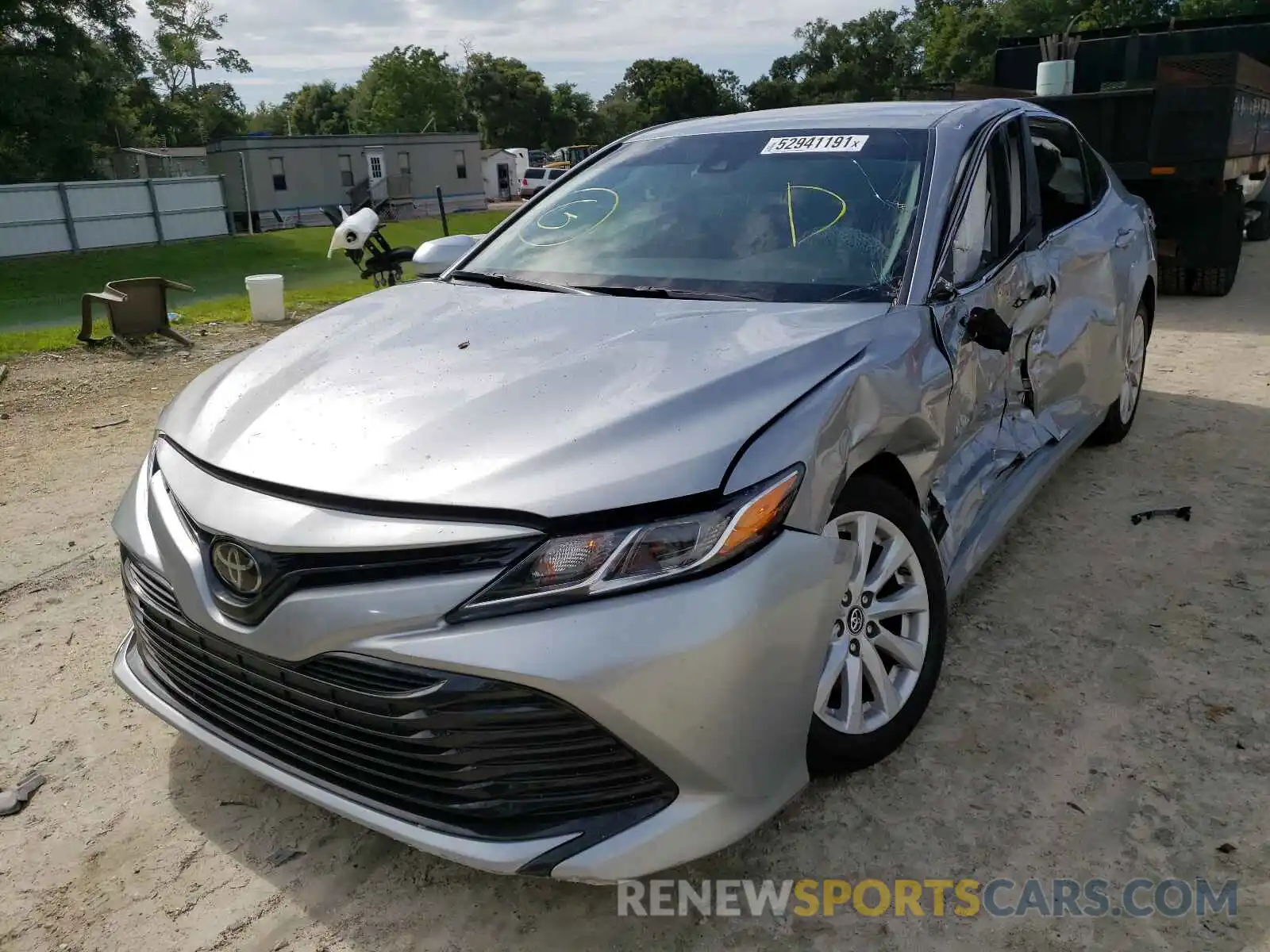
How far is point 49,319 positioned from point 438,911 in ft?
48.0

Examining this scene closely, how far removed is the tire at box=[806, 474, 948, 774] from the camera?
93.5 inches

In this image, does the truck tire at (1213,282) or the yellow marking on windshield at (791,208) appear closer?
the yellow marking on windshield at (791,208)

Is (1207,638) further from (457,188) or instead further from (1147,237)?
(457,188)

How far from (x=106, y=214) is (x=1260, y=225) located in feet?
86.9

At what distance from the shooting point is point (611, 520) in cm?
194

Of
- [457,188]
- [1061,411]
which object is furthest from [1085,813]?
[457,188]

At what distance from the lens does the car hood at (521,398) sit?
1998 mm

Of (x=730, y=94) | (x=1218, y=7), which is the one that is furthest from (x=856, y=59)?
(x=1218, y=7)

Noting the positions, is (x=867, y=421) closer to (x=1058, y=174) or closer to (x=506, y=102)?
(x=1058, y=174)

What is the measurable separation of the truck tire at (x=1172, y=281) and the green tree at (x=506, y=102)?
8064 cm

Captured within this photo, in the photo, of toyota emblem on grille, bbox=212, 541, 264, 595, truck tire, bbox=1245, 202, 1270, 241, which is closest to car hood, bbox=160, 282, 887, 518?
toyota emblem on grille, bbox=212, 541, 264, 595

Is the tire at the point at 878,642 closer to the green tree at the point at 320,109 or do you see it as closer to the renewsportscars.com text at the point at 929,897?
the renewsportscars.com text at the point at 929,897

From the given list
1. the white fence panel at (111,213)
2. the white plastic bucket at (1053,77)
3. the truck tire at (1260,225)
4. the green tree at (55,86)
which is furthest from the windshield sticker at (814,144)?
the green tree at (55,86)

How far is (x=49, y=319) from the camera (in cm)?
1420
